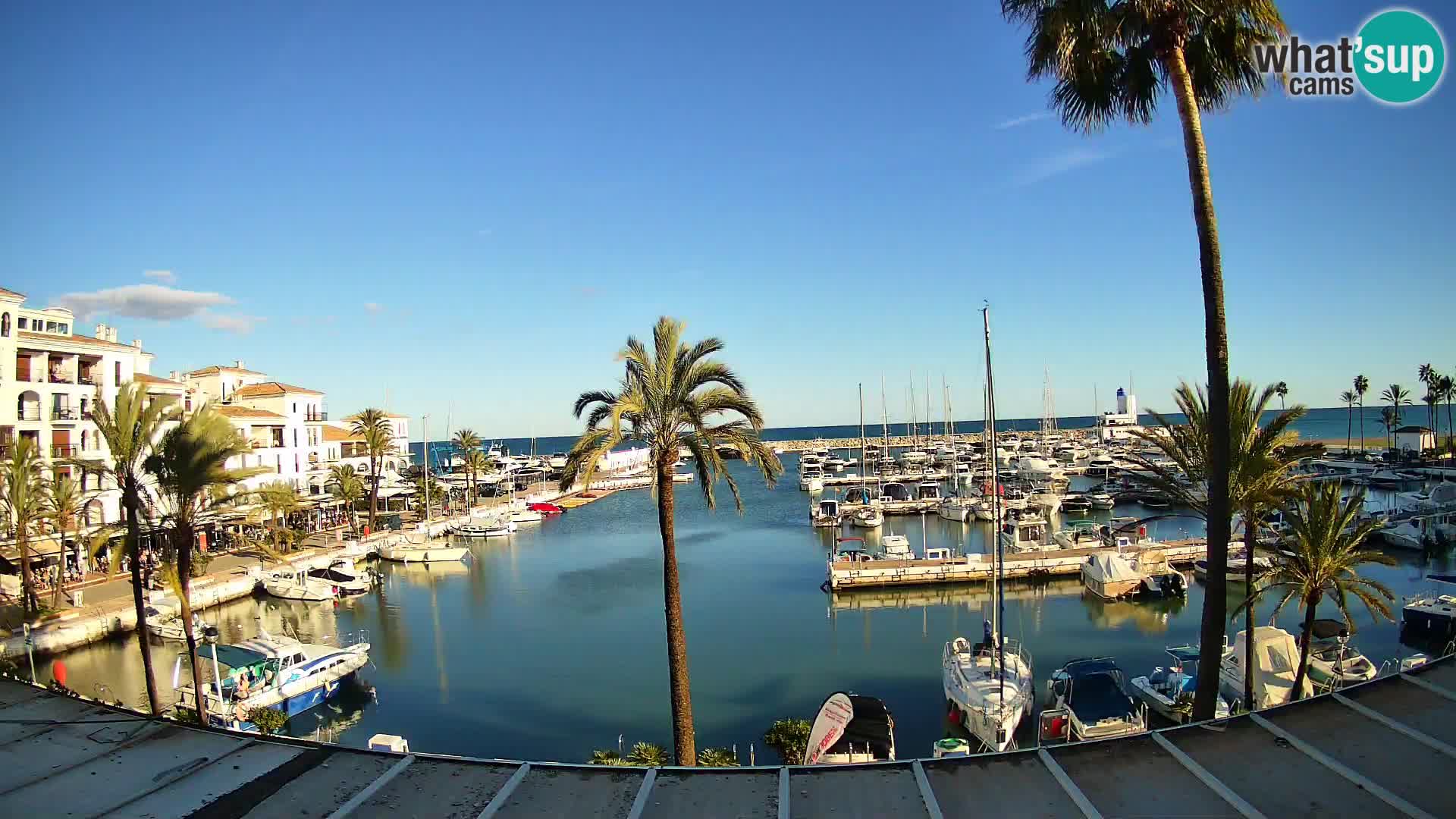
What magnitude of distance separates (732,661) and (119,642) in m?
25.7

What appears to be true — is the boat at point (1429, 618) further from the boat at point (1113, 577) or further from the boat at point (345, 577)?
the boat at point (345, 577)

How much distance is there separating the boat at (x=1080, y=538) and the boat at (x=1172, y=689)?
22.4m

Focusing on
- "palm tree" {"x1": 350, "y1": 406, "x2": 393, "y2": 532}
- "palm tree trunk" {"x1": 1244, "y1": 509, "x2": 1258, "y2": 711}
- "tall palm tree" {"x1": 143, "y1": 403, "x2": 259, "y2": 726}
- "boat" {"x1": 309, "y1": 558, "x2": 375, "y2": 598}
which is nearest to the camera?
"palm tree trunk" {"x1": 1244, "y1": 509, "x2": 1258, "y2": 711}

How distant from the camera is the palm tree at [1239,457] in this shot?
43.7 feet

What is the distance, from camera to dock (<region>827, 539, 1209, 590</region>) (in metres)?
40.6

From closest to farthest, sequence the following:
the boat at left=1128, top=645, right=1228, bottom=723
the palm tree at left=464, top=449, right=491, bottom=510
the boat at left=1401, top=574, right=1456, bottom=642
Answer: the boat at left=1128, top=645, right=1228, bottom=723
the boat at left=1401, top=574, right=1456, bottom=642
the palm tree at left=464, top=449, right=491, bottom=510

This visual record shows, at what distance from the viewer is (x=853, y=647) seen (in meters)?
30.1

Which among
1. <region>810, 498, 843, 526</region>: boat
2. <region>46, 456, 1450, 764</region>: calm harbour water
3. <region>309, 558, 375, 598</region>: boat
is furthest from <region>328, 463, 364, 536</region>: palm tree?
<region>810, 498, 843, 526</region>: boat

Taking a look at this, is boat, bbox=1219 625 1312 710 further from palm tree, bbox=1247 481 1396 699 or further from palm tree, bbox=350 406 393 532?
palm tree, bbox=350 406 393 532

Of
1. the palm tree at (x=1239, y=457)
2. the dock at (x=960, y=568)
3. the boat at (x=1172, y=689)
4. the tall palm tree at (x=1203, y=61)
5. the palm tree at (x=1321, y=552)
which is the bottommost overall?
the dock at (x=960, y=568)

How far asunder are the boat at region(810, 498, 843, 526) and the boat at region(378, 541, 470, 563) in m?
28.1

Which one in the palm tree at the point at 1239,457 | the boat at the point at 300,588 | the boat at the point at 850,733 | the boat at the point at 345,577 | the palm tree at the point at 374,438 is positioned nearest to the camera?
the palm tree at the point at 1239,457

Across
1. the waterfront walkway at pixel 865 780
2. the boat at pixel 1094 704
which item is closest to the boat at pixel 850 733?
the boat at pixel 1094 704

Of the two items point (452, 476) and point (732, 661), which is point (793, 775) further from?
point (452, 476)
